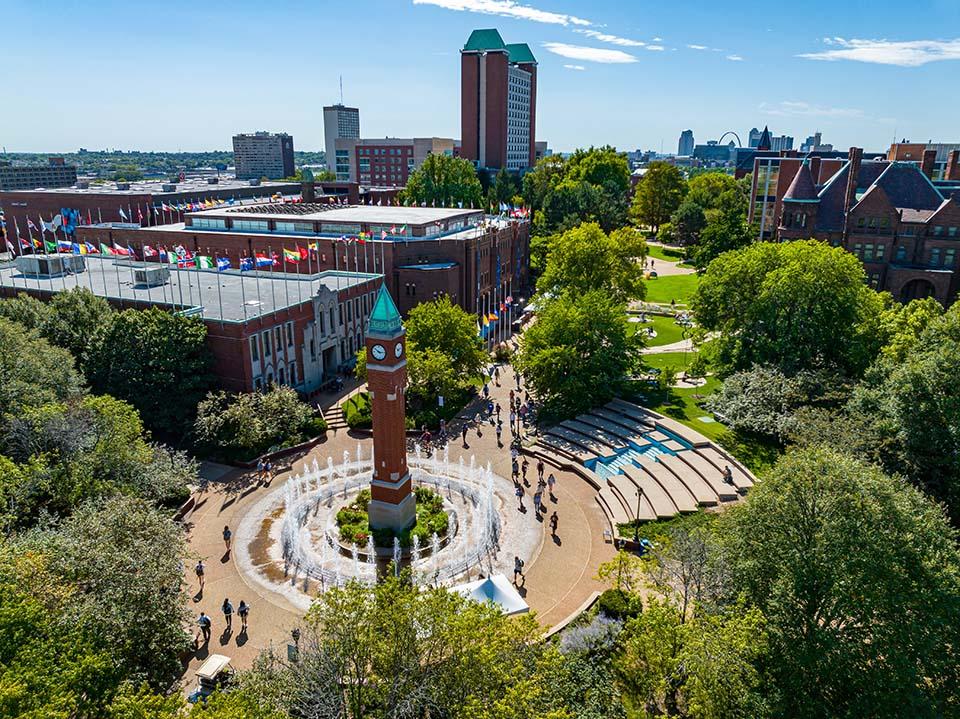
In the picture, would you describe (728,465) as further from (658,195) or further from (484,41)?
(484,41)

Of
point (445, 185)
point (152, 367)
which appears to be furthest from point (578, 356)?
point (445, 185)

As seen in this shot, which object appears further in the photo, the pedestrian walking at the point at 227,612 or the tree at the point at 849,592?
the pedestrian walking at the point at 227,612

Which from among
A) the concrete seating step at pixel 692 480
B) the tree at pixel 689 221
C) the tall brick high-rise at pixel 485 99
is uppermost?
the tall brick high-rise at pixel 485 99

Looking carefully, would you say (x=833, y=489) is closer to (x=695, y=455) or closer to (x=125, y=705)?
(x=695, y=455)

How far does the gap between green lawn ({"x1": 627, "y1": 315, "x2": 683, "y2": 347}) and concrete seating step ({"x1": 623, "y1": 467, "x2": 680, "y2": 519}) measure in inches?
1205

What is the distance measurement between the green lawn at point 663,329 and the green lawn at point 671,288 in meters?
7.22

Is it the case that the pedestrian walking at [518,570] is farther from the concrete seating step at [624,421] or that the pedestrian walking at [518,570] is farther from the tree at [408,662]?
the concrete seating step at [624,421]

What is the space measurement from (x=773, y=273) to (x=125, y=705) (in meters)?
49.3

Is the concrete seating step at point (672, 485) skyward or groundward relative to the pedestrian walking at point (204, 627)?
skyward

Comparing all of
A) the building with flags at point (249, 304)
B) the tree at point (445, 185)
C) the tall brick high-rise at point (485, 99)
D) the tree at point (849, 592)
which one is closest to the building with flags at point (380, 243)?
the building with flags at point (249, 304)

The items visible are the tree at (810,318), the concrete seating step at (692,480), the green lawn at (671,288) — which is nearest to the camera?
the concrete seating step at (692,480)

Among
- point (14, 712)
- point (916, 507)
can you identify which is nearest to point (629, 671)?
point (916, 507)

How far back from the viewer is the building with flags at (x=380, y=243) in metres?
72.4

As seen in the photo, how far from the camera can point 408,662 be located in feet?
64.9
